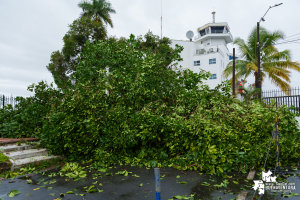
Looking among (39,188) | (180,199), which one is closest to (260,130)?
(180,199)

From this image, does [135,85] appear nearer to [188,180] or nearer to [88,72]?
[88,72]

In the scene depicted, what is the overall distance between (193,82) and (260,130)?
8.68 feet

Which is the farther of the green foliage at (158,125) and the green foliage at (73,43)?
the green foliage at (73,43)

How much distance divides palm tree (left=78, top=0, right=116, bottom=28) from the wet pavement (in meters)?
21.5

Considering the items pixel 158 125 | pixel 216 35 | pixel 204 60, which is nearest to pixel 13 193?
pixel 158 125

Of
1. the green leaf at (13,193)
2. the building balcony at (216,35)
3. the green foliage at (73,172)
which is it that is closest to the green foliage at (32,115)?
the green foliage at (73,172)

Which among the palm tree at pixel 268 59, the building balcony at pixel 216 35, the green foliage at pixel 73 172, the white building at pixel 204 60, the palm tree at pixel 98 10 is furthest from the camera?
the building balcony at pixel 216 35

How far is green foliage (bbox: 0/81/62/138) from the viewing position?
8398 millimetres

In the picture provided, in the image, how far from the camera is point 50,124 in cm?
664

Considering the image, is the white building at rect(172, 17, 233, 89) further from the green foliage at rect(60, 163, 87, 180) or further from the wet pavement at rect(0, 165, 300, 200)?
the green foliage at rect(60, 163, 87, 180)

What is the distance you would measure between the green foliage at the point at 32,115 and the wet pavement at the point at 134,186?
147 inches

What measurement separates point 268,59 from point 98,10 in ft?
60.0

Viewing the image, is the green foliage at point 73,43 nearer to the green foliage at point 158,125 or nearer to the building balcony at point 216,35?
the green foliage at point 158,125

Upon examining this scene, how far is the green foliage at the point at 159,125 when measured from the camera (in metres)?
5.44
